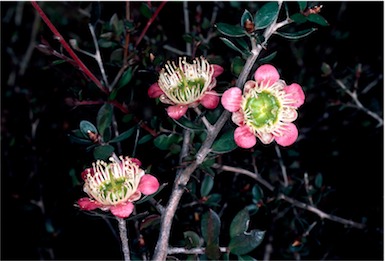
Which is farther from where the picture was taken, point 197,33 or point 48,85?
point 48,85

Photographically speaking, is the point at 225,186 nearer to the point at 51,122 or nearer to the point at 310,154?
the point at 310,154

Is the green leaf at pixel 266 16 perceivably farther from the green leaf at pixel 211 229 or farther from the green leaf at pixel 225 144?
the green leaf at pixel 211 229

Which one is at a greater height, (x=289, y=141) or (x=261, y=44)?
(x=261, y=44)

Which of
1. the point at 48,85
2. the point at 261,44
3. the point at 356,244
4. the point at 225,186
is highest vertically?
the point at 261,44

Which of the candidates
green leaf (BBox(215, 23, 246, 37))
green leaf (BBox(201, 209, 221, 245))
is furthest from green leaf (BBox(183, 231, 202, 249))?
green leaf (BBox(215, 23, 246, 37))

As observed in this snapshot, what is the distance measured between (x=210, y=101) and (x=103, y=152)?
0.23 m

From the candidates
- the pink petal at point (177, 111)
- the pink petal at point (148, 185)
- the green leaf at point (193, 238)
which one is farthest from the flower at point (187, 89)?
the green leaf at point (193, 238)

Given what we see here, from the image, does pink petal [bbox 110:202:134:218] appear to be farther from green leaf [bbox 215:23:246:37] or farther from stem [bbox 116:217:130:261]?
green leaf [bbox 215:23:246:37]

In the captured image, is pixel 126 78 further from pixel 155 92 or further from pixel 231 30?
pixel 231 30

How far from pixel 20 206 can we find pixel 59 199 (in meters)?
0.11

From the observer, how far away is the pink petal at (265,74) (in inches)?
35.5

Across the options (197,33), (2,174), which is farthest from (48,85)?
(197,33)

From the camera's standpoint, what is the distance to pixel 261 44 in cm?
87

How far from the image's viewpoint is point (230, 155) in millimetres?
1367
